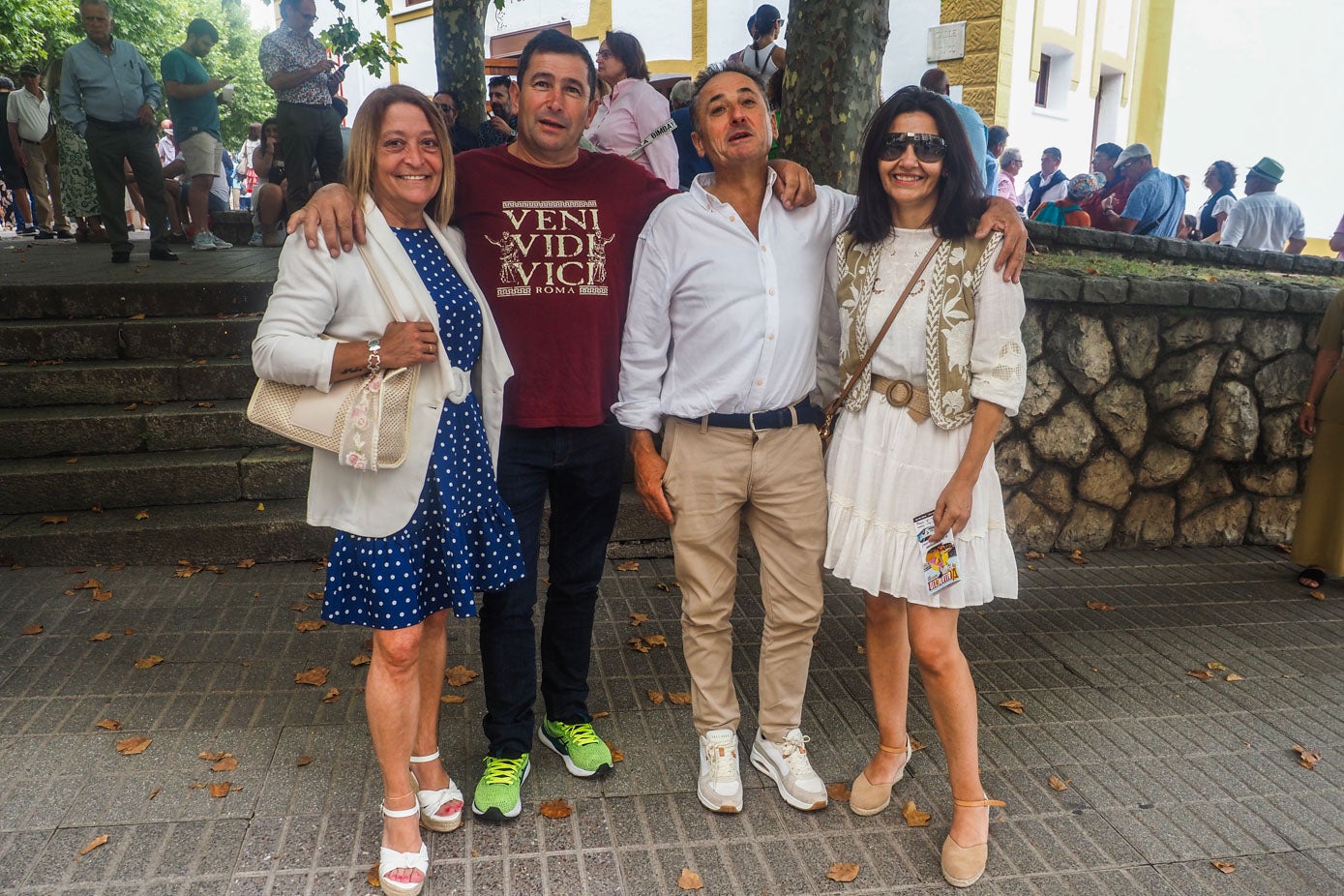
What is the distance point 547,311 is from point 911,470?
1155 millimetres

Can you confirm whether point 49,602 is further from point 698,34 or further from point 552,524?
point 698,34

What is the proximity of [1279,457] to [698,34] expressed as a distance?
45.2 feet

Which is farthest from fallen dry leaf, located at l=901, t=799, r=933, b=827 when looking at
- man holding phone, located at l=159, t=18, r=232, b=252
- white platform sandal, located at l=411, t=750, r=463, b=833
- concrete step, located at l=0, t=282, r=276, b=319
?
man holding phone, located at l=159, t=18, r=232, b=252

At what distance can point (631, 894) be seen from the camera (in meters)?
2.61

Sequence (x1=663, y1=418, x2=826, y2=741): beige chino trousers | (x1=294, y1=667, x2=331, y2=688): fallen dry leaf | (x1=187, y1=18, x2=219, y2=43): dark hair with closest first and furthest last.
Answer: (x1=663, y1=418, x2=826, y2=741): beige chino trousers
(x1=294, y1=667, x2=331, y2=688): fallen dry leaf
(x1=187, y1=18, x2=219, y2=43): dark hair

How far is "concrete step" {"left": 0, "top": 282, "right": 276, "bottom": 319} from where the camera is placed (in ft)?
20.5

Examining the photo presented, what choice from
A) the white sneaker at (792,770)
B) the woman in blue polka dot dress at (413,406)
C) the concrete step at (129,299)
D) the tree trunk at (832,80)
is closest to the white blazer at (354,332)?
the woman in blue polka dot dress at (413,406)

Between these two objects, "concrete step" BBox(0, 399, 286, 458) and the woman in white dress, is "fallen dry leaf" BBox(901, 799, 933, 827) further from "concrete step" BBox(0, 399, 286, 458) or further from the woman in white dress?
"concrete step" BBox(0, 399, 286, 458)

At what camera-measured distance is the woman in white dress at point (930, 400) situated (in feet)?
8.48

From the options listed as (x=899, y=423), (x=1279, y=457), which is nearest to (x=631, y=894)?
(x=899, y=423)

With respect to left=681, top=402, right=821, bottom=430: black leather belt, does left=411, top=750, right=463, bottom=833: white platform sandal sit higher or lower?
lower

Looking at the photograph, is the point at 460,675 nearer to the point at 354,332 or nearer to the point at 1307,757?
the point at 354,332

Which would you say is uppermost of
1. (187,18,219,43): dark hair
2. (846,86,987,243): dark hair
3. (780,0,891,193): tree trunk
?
(187,18,219,43): dark hair

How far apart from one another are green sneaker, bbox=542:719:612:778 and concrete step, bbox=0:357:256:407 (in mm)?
3626
